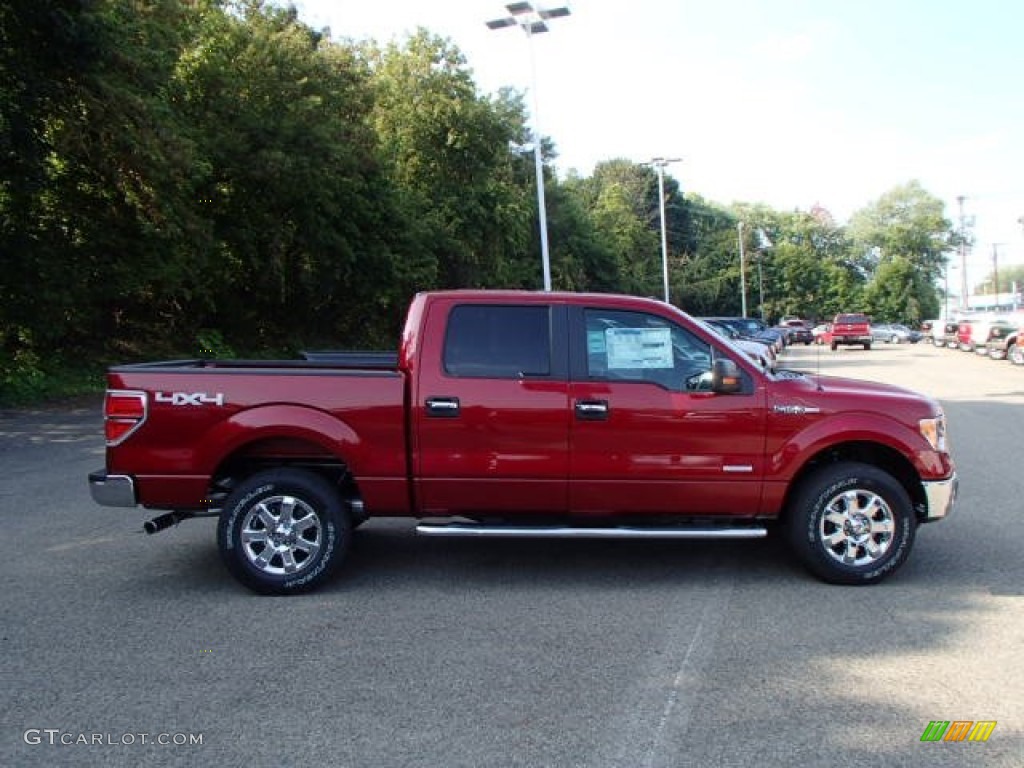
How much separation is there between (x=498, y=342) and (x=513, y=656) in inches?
84.6

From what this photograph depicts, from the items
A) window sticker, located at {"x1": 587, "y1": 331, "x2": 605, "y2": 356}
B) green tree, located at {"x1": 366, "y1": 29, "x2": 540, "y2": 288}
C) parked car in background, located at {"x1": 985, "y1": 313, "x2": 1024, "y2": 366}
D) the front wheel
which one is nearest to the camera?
window sticker, located at {"x1": 587, "y1": 331, "x2": 605, "y2": 356}

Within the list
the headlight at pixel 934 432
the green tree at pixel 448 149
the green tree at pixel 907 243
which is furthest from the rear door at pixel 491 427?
the green tree at pixel 907 243

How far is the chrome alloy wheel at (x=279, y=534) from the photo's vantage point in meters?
5.63

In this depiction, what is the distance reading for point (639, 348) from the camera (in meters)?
5.82

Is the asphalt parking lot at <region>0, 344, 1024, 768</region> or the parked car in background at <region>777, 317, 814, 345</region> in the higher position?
the parked car in background at <region>777, 317, 814, 345</region>

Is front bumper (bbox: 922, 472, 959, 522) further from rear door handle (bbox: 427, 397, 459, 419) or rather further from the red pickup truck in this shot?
rear door handle (bbox: 427, 397, 459, 419)

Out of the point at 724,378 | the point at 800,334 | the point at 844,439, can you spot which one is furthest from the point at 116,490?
the point at 800,334

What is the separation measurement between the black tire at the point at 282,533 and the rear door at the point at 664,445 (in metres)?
1.61

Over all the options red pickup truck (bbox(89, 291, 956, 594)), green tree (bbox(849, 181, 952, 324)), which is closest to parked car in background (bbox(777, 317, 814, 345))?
green tree (bbox(849, 181, 952, 324))

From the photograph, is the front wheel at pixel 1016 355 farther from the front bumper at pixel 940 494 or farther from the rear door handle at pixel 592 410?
the rear door handle at pixel 592 410

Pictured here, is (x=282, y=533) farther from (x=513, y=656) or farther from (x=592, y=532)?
(x=592, y=532)

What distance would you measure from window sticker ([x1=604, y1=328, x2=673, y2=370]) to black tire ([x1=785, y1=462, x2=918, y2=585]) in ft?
4.31

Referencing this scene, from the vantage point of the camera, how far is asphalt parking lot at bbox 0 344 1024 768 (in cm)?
363

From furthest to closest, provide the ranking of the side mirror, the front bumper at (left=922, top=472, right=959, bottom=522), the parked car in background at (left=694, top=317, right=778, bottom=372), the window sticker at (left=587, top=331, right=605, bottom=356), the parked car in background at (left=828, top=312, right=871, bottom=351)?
the parked car in background at (left=828, top=312, right=871, bottom=351) < the parked car in background at (left=694, top=317, right=778, bottom=372) < the window sticker at (left=587, top=331, right=605, bottom=356) < the front bumper at (left=922, top=472, right=959, bottom=522) < the side mirror
